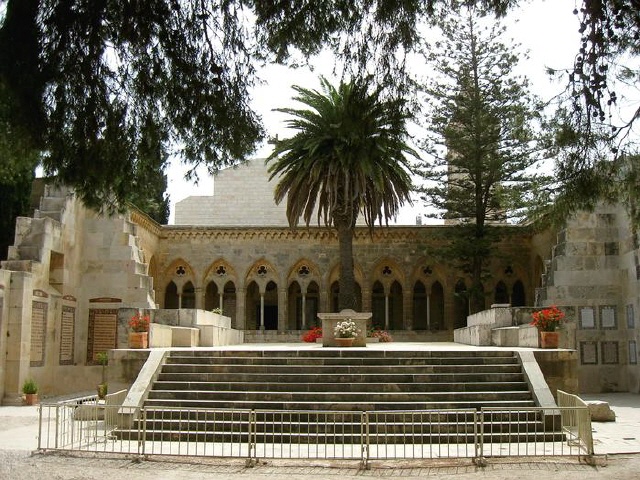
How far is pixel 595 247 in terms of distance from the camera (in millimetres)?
21453

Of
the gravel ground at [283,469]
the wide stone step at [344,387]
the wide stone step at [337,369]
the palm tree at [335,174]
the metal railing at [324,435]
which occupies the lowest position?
the gravel ground at [283,469]

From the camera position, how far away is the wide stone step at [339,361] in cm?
1450

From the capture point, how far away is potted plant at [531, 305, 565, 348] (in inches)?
592

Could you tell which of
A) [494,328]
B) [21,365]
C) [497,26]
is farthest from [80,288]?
[497,26]

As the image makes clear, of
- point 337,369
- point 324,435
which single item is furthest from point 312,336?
point 324,435

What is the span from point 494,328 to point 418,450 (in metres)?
8.25

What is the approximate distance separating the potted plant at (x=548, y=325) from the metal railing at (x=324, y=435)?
2.64 meters

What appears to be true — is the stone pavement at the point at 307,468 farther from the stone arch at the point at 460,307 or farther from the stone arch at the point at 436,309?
the stone arch at the point at 436,309

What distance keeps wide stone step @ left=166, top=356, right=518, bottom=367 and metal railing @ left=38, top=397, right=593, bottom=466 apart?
6.76ft

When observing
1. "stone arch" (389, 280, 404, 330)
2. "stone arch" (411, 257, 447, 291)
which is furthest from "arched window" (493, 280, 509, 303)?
"stone arch" (389, 280, 404, 330)

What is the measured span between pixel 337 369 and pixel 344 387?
73 cm

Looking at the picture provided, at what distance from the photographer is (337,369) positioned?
14297mm

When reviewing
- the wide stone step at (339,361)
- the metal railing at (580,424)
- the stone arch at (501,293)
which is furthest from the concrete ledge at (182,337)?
the stone arch at (501,293)

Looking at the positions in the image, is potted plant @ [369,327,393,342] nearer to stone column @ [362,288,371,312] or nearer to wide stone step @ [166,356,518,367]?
stone column @ [362,288,371,312]
